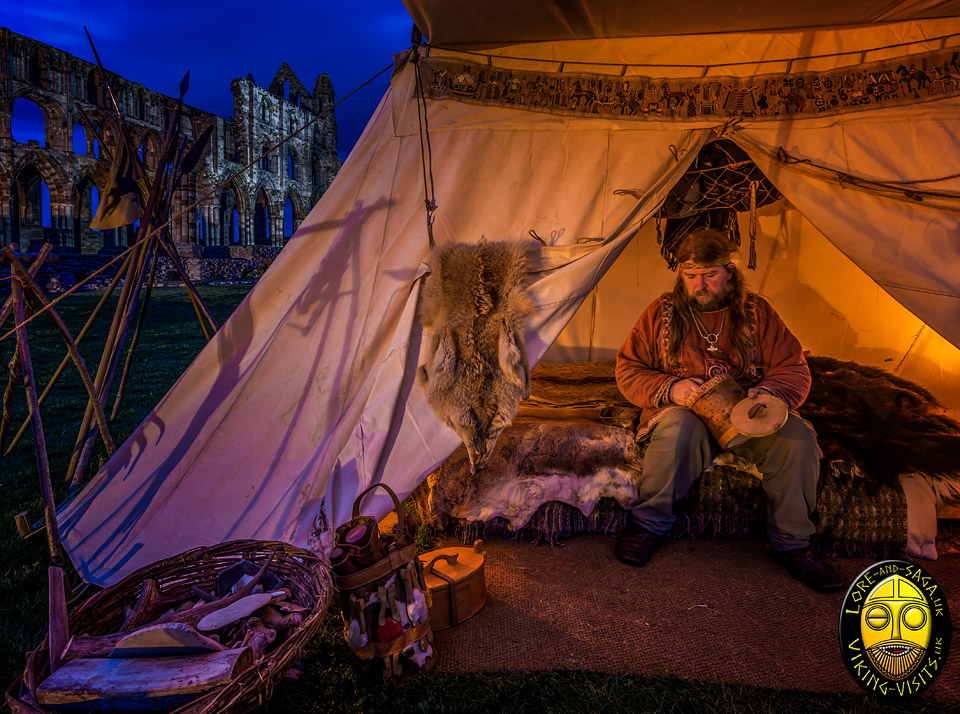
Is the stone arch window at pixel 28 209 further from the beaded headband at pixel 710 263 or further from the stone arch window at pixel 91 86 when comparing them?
the beaded headband at pixel 710 263

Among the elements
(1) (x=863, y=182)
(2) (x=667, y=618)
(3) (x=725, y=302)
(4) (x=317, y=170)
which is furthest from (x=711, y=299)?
(4) (x=317, y=170)

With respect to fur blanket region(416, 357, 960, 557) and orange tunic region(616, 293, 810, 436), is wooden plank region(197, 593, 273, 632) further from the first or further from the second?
orange tunic region(616, 293, 810, 436)

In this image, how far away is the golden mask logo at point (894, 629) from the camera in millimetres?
1114

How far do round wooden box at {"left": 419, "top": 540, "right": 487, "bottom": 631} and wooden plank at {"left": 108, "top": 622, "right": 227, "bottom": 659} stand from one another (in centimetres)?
71

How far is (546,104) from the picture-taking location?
7.83 feet

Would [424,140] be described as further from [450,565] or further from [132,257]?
[450,565]

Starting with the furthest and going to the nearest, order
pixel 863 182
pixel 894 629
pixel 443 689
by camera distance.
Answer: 1. pixel 863 182
2. pixel 443 689
3. pixel 894 629

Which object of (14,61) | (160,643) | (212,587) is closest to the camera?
(160,643)

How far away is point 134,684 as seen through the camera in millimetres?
1205

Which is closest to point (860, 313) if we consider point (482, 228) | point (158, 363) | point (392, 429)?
point (482, 228)

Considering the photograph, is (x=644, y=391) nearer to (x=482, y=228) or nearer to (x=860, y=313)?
(x=482, y=228)

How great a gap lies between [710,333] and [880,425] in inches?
40.0

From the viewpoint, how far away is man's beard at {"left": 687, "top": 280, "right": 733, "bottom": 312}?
2375 mm

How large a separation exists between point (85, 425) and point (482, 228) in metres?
2.22
